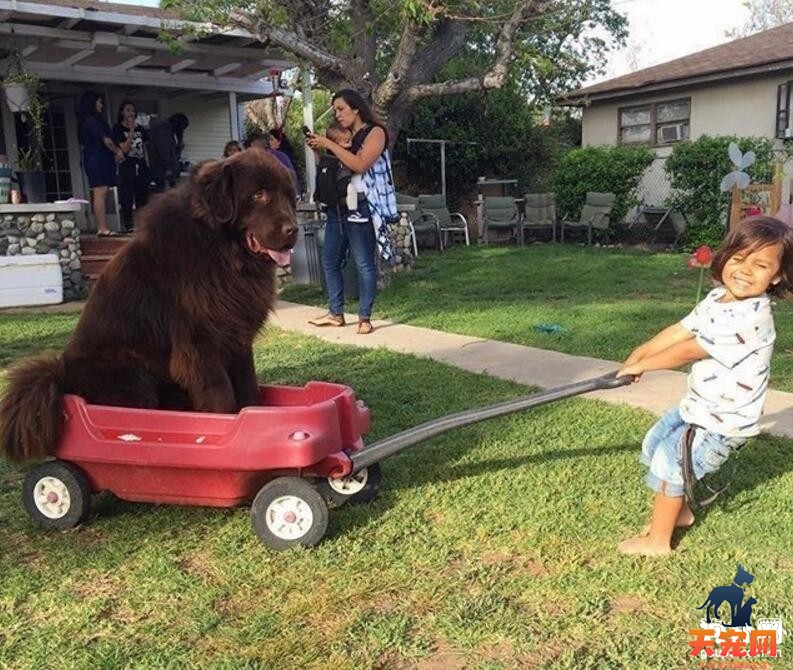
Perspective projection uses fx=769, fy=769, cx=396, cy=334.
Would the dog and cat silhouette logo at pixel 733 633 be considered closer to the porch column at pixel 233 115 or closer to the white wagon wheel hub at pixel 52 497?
the white wagon wheel hub at pixel 52 497

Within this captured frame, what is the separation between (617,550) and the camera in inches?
110

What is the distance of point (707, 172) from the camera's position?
15445 millimetres

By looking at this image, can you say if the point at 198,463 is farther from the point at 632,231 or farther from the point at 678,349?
the point at 632,231

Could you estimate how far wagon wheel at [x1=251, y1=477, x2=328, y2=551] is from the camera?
2.83m

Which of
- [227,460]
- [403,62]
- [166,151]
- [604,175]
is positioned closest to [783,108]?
[604,175]

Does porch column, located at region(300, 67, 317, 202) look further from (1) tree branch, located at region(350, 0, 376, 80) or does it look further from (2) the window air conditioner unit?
(2) the window air conditioner unit

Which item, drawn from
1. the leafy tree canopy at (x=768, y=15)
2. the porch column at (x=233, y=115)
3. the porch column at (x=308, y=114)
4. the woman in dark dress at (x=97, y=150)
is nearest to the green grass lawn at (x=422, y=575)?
the woman in dark dress at (x=97, y=150)

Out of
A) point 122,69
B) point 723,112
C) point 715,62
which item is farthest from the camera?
point 715,62

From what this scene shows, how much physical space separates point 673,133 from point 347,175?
16448 millimetres

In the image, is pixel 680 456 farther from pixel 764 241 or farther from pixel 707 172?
pixel 707 172

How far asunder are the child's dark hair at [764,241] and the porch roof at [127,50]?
8.93 m

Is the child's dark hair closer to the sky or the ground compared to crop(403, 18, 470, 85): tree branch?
closer to the ground

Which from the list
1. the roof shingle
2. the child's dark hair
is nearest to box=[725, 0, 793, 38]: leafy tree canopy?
the roof shingle

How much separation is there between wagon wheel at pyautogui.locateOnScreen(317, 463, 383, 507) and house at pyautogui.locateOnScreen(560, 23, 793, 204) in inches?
585
